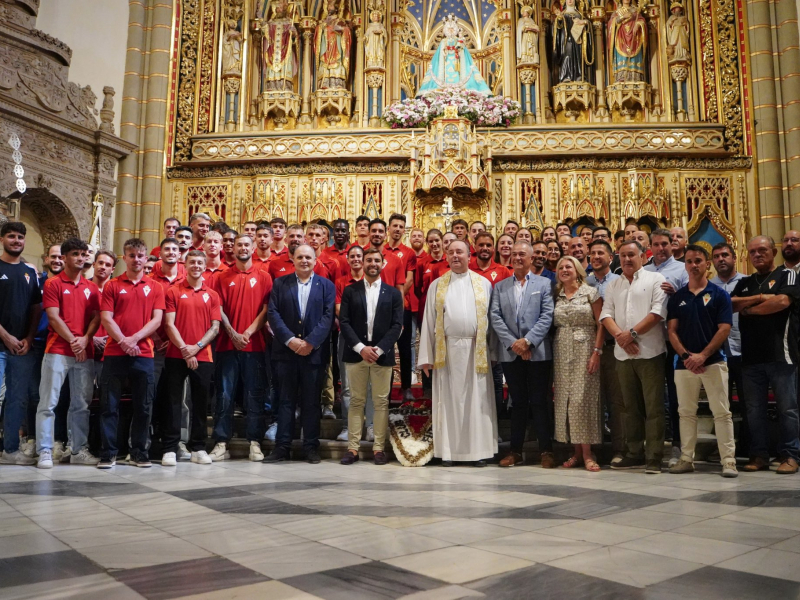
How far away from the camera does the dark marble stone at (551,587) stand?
189 centimetres

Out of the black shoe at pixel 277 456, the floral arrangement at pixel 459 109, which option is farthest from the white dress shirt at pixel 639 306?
the floral arrangement at pixel 459 109

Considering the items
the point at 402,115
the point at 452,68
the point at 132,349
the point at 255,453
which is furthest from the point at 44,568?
the point at 452,68

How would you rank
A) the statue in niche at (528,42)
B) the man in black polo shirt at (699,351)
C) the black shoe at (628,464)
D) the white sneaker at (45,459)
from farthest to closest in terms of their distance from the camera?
1. the statue in niche at (528,42)
2. the black shoe at (628,464)
3. the white sneaker at (45,459)
4. the man in black polo shirt at (699,351)

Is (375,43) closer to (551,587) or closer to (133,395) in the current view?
(133,395)

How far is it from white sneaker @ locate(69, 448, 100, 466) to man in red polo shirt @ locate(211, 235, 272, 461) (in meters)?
0.81

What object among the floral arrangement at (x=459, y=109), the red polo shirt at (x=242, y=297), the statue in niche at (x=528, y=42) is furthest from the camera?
the statue in niche at (x=528, y=42)

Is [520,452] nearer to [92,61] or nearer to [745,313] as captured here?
[745,313]

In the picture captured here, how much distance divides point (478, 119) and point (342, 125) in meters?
2.29

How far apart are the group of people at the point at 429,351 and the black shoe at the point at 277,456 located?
0.02 metres

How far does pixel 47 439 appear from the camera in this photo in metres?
4.70

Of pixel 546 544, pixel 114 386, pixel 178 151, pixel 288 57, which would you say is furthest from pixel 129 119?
pixel 546 544

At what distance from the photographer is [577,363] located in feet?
15.7

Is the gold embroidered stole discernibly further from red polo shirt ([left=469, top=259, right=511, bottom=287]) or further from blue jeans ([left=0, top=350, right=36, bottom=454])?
blue jeans ([left=0, top=350, right=36, bottom=454])

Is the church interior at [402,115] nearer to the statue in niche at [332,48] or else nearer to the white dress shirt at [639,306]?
the statue in niche at [332,48]
